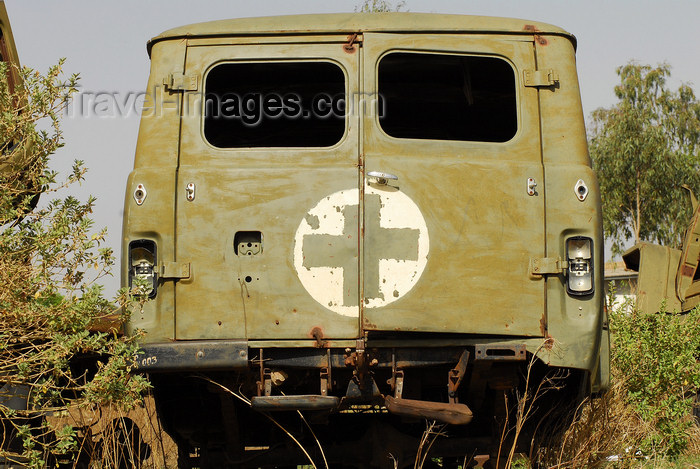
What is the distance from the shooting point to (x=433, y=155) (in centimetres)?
532

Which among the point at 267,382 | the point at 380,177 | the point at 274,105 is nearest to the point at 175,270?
the point at 267,382

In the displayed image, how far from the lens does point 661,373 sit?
7.82 meters

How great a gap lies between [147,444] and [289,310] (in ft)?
6.77

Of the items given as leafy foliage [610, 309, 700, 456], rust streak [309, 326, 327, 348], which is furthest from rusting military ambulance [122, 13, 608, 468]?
leafy foliage [610, 309, 700, 456]

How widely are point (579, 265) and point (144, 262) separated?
250cm

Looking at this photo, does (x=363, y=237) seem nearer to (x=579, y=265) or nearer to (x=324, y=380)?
(x=324, y=380)

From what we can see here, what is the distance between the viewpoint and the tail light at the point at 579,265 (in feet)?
17.1

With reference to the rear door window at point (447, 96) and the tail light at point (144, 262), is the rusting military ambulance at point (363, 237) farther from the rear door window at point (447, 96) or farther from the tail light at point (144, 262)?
the rear door window at point (447, 96)

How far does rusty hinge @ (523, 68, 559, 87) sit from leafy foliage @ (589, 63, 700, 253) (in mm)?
26026

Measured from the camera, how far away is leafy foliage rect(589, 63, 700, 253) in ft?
101

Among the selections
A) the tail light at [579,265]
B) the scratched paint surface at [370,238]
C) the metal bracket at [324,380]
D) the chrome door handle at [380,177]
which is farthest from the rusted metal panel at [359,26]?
the metal bracket at [324,380]

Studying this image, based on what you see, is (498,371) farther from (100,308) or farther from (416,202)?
(100,308)

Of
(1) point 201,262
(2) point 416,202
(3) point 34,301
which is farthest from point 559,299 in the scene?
(3) point 34,301

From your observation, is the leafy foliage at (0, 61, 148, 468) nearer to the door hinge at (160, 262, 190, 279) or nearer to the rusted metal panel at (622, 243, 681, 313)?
the door hinge at (160, 262, 190, 279)
